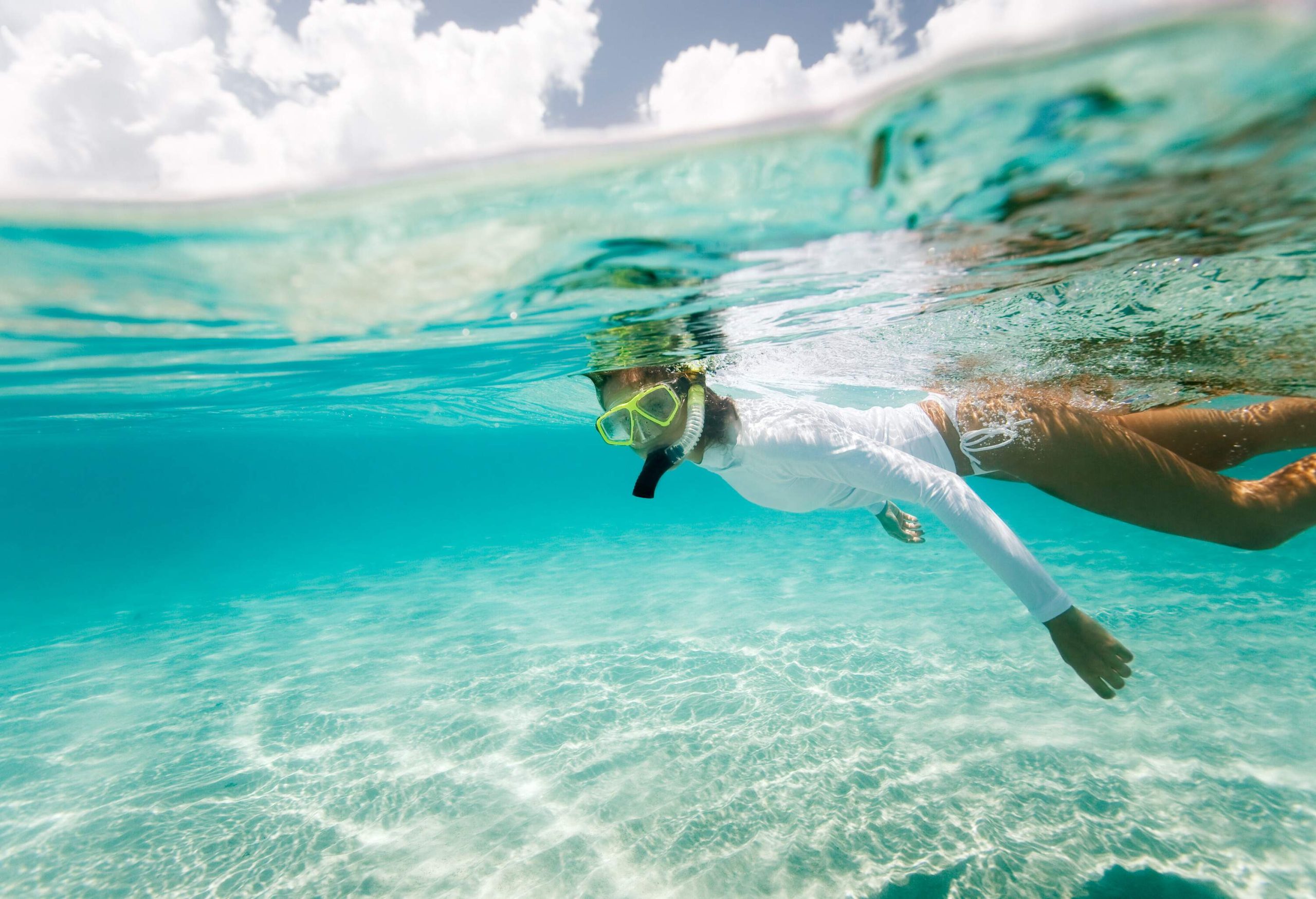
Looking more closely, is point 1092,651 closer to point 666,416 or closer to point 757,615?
point 666,416

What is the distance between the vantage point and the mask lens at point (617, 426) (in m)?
4.02

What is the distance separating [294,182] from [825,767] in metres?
6.90

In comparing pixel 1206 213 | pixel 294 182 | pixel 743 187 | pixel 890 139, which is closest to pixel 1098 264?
pixel 1206 213

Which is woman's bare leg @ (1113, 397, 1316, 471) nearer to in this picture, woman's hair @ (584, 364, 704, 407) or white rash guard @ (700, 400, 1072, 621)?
white rash guard @ (700, 400, 1072, 621)

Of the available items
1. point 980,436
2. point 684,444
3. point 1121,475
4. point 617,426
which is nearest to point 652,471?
point 684,444

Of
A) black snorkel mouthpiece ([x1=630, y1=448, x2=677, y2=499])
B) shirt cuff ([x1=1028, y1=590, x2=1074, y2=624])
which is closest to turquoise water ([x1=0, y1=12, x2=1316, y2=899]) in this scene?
black snorkel mouthpiece ([x1=630, y1=448, x2=677, y2=499])

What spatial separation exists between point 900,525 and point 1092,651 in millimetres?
3002

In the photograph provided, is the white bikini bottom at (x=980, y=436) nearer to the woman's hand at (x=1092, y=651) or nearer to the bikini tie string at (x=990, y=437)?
the bikini tie string at (x=990, y=437)

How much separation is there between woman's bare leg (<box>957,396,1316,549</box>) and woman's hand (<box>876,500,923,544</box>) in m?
1.49

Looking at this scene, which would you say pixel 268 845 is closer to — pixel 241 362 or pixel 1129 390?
pixel 241 362

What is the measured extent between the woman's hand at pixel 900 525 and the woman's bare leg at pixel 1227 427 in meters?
1.96

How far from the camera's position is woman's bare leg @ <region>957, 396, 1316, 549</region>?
149 inches

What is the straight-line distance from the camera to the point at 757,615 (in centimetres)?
1077

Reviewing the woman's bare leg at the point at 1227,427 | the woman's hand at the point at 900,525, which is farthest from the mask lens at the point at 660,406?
the woman's bare leg at the point at 1227,427
